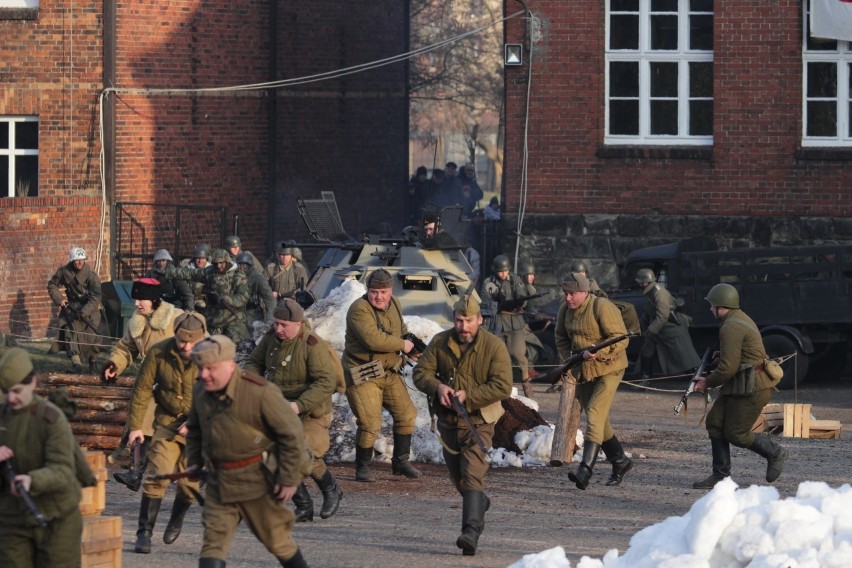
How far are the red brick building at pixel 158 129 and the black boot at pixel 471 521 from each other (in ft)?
48.1

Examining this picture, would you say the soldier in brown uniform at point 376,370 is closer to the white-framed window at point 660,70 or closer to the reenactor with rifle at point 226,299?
the reenactor with rifle at point 226,299

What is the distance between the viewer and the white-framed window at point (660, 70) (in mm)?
23734

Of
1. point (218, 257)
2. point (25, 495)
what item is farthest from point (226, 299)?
point (25, 495)

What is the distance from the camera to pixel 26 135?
2575 centimetres

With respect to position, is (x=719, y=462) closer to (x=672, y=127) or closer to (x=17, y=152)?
(x=672, y=127)

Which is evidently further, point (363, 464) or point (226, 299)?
point (226, 299)

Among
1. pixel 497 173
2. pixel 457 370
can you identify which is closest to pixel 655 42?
pixel 457 370

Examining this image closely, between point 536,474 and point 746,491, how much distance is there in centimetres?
561

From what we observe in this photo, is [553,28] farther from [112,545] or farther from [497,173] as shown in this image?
[497,173]

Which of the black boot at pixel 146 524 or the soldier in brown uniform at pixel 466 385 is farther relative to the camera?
the soldier in brown uniform at pixel 466 385

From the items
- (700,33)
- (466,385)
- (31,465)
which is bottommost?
(31,465)

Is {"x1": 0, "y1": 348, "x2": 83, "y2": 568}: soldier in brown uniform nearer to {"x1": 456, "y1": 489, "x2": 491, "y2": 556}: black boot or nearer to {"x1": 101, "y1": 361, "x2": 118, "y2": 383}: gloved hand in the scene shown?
{"x1": 456, "y1": 489, "x2": 491, "y2": 556}: black boot

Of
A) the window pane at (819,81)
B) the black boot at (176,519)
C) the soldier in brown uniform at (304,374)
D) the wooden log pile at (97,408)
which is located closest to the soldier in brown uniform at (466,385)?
the soldier in brown uniform at (304,374)

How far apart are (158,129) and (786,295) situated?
1157 cm
